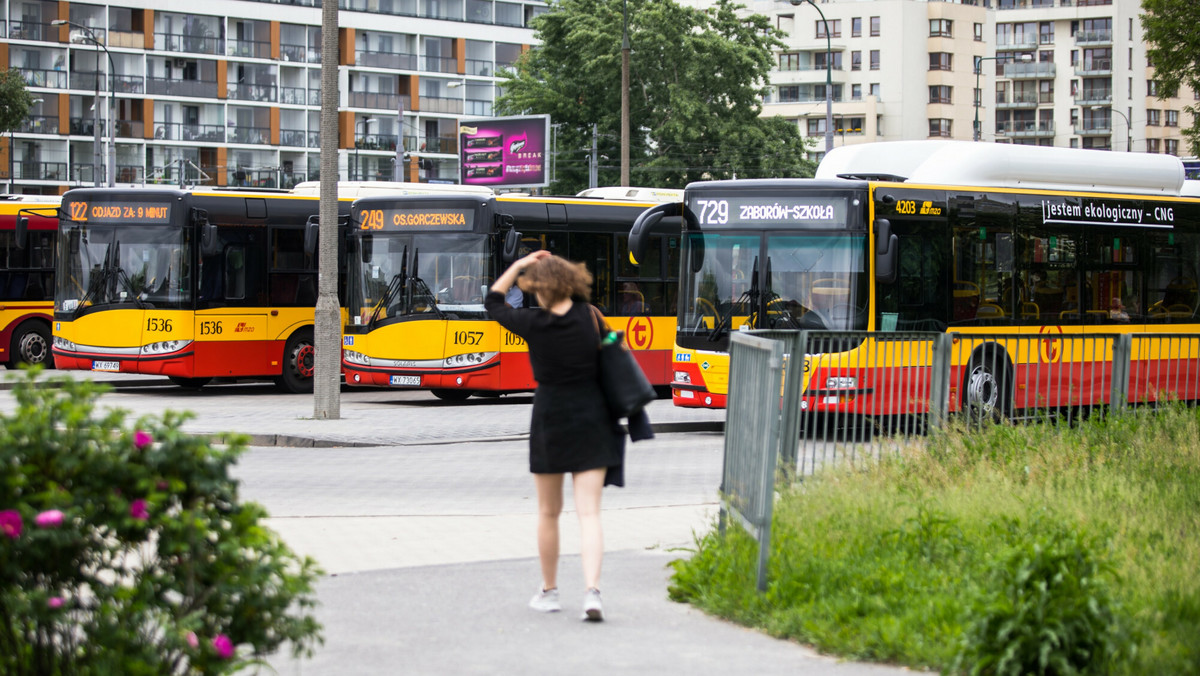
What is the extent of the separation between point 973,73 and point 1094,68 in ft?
37.6

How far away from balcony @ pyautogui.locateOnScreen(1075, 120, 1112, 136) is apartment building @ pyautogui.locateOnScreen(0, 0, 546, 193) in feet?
153

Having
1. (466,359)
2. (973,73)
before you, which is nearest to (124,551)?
(466,359)

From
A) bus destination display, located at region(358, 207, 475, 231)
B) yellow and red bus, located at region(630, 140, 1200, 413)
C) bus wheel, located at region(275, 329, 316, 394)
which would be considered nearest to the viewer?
yellow and red bus, located at region(630, 140, 1200, 413)

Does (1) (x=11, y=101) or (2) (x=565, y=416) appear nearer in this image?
(2) (x=565, y=416)

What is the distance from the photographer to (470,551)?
8.47 meters

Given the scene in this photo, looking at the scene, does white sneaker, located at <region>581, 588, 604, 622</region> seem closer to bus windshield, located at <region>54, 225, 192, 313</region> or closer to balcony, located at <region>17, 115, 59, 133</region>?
bus windshield, located at <region>54, 225, 192, 313</region>

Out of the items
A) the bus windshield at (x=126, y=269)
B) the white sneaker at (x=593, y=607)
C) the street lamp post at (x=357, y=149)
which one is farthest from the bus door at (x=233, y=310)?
the street lamp post at (x=357, y=149)

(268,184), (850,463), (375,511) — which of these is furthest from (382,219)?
(268,184)

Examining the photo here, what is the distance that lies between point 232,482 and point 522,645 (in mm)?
2074

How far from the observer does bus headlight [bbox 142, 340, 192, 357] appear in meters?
21.6

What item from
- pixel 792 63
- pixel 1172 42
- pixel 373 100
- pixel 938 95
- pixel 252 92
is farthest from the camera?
pixel 792 63

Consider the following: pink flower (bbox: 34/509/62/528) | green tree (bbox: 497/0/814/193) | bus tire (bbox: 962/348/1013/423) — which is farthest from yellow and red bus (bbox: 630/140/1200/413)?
green tree (bbox: 497/0/814/193)

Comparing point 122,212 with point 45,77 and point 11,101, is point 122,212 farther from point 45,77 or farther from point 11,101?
point 45,77

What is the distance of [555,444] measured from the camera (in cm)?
662
